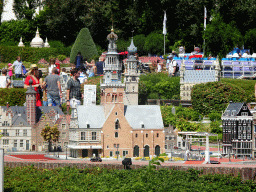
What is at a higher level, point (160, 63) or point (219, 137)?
point (160, 63)

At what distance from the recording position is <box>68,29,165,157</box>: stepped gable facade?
86.6 meters

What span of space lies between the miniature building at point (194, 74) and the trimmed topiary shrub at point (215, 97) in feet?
15.8

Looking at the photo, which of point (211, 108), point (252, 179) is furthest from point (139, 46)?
point (252, 179)

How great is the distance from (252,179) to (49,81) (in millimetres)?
23700

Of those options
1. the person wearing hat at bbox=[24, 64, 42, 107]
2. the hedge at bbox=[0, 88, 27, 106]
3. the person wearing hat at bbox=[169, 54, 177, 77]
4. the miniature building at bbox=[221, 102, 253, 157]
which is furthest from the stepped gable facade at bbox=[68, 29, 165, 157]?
the person wearing hat at bbox=[169, 54, 177, 77]

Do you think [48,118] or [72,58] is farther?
[72,58]

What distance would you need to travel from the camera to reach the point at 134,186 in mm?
61406

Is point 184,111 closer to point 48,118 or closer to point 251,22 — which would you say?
point 48,118

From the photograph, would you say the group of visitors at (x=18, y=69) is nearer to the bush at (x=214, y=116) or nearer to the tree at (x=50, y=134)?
the tree at (x=50, y=134)

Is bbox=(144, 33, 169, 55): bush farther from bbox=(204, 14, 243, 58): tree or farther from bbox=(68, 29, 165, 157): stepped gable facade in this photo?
bbox=(68, 29, 165, 157): stepped gable facade

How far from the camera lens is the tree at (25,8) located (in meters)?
133

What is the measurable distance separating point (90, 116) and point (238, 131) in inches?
506

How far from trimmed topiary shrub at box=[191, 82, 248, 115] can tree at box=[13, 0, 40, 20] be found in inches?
1518

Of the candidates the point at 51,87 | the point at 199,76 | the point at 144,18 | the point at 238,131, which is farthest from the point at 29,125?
the point at 144,18
